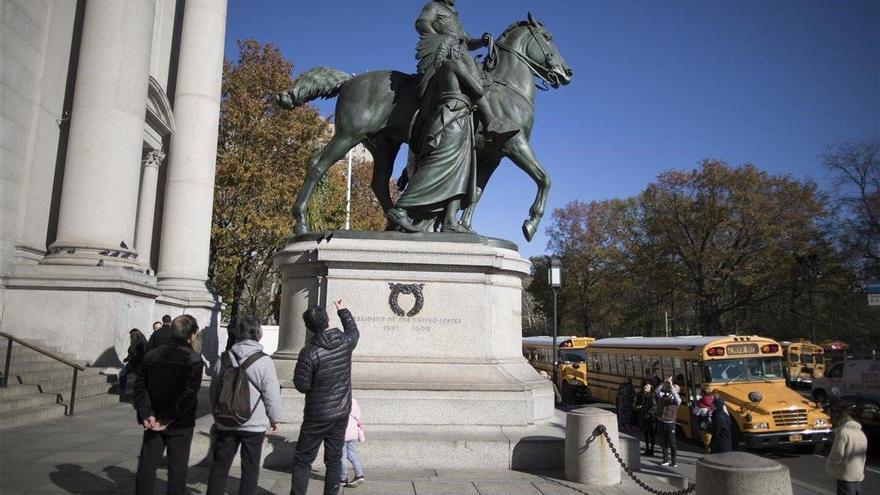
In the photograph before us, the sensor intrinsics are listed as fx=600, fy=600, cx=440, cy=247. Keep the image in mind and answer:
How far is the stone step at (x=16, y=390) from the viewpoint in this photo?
934 centimetres

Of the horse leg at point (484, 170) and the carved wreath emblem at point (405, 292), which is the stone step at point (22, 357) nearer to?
the carved wreath emblem at point (405, 292)

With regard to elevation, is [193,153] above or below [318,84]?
above

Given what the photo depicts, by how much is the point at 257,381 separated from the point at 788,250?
41.0m

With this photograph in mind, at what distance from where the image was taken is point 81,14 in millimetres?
15250

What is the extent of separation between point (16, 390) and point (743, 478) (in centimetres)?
1055

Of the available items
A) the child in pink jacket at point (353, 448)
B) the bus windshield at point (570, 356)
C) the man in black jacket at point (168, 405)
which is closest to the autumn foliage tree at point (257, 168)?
the bus windshield at point (570, 356)

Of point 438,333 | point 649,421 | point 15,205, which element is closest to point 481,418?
point 438,333

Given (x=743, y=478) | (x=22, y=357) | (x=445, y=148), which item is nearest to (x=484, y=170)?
(x=445, y=148)

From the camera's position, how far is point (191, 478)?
19.6 ft

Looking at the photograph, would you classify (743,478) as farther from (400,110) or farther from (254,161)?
(254,161)

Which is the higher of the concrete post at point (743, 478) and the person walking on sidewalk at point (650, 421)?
the concrete post at point (743, 478)

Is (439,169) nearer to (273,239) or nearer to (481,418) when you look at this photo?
(481,418)

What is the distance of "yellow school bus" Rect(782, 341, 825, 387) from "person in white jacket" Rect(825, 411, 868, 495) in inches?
1082

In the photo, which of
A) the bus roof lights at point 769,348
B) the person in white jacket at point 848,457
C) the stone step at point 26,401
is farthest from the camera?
the bus roof lights at point 769,348
